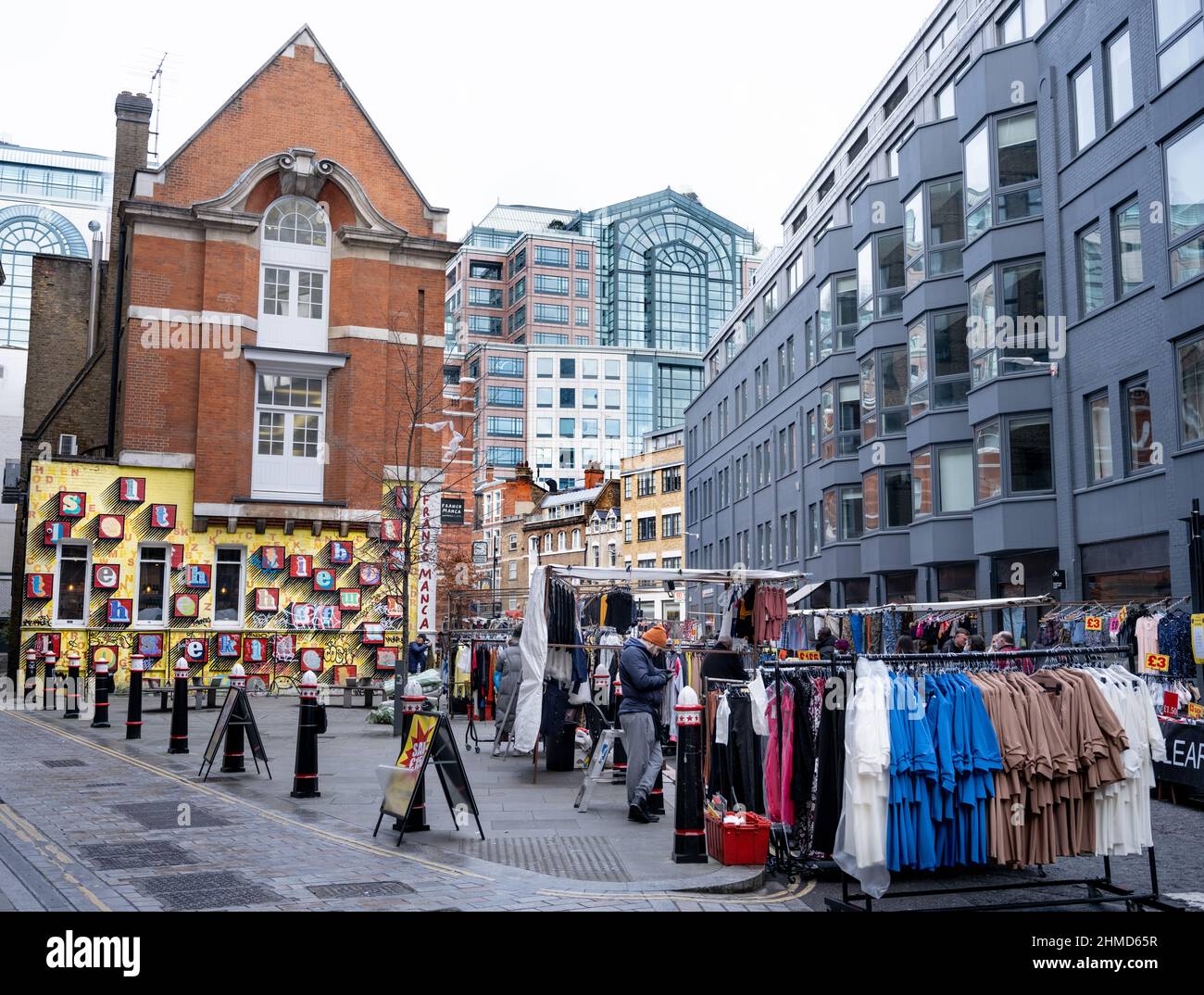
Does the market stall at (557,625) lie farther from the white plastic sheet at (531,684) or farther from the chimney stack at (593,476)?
the chimney stack at (593,476)

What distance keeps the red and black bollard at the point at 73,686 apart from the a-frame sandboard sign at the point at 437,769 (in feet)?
48.2

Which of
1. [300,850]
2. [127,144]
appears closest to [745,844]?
[300,850]

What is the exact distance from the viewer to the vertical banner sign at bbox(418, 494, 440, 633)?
1955 centimetres

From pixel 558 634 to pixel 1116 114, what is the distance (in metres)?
16.7

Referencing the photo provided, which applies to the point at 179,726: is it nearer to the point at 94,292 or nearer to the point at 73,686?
the point at 73,686

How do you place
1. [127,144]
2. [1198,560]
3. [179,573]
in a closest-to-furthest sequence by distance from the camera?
1. [1198,560]
2. [179,573]
3. [127,144]

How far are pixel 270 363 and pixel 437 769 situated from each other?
74.1ft

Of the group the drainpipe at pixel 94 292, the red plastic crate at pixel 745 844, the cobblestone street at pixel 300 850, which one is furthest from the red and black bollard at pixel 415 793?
the drainpipe at pixel 94 292

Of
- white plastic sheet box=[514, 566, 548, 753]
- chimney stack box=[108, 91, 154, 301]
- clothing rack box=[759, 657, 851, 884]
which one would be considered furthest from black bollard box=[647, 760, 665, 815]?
chimney stack box=[108, 91, 154, 301]

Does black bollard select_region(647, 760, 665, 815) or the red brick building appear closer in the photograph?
black bollard select_region(647, 760, 665, 815)

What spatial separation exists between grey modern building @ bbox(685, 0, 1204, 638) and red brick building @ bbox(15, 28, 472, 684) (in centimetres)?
1314

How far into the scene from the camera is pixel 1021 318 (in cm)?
2553

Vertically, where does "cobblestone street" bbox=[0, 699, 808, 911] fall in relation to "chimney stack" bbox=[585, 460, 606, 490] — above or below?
below

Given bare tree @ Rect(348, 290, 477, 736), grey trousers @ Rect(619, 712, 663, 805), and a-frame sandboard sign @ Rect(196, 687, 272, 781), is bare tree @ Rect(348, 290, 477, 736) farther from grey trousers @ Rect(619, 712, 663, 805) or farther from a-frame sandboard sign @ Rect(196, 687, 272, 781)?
grey trousers @ Rect(619, 712, 663, 805)
